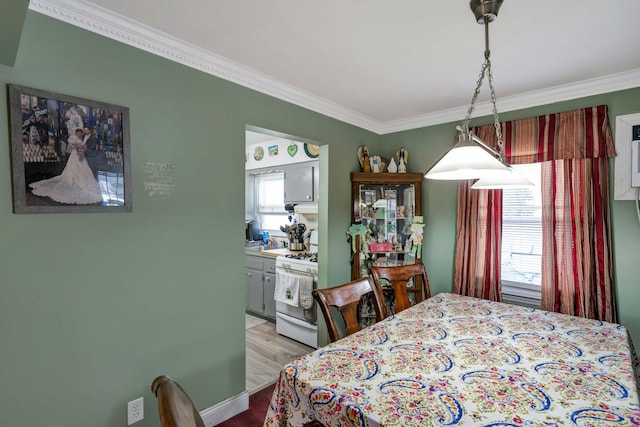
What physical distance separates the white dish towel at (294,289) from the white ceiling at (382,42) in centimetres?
174

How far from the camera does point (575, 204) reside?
7.95 feet

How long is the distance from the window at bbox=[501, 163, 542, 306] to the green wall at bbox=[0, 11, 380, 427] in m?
2.16

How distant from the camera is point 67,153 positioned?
1.51m

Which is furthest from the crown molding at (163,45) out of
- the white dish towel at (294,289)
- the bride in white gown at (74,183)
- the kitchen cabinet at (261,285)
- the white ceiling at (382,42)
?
the kitchen cabinet at (261,285)

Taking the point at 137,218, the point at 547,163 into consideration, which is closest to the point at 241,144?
the point at 137,218

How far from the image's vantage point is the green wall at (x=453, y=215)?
2262 mm

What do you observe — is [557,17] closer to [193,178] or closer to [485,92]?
[485,92]

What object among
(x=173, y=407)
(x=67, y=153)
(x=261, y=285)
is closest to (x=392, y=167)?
(x=261, y=285)

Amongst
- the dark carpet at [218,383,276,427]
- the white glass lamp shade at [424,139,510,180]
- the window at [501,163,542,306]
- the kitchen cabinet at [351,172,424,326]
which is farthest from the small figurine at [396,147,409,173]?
the dark carpet at [218,383,276,427]

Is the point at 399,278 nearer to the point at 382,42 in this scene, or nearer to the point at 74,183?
the point at 382,42

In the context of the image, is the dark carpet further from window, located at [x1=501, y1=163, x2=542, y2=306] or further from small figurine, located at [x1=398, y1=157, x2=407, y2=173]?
small figurine, located at [x1=398, y1=157, x2=407, y2=173]

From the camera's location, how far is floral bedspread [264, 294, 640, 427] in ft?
3.29

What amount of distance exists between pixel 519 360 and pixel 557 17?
1640 millimetres

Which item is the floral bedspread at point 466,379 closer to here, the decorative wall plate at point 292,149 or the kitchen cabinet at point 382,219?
the kitchen cabinet at point 382,219
